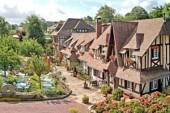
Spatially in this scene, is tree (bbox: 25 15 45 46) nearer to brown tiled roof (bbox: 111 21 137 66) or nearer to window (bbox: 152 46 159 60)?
brown tiled roof (bbox: 111 21 137 66)

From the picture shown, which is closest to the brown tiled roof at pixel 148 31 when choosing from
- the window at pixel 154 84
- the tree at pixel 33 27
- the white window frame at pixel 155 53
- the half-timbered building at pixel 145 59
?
the half-timbered building at pixel 145 59

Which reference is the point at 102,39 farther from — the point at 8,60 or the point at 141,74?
the point at 8,60

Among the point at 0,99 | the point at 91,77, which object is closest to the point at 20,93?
the point at 0,99

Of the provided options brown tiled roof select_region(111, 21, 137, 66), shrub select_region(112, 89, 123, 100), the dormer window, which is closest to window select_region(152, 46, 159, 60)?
the dormer window

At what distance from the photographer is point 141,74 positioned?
3266 cm

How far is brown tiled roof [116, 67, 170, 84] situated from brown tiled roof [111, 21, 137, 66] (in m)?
1.76

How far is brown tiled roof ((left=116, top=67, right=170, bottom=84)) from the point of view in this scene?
106 feet

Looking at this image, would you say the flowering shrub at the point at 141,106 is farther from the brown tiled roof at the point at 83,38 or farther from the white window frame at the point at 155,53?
the brown tiled roof at the point at 83,38

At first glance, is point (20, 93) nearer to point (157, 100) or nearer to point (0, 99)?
point (0, 99)

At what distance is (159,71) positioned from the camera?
3462 centimetres

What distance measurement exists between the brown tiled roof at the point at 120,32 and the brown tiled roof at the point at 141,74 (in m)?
1.76

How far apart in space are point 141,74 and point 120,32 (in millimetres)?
6925

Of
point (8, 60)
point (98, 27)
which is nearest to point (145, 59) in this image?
point (98, 27)

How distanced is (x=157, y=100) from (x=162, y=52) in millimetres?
10388
